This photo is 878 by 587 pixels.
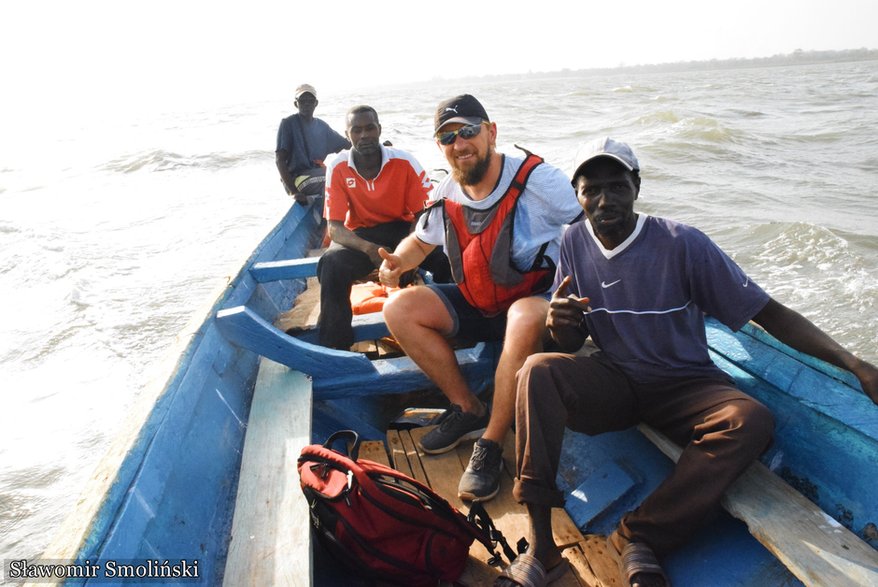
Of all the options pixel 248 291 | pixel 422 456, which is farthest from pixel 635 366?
pixel 248 291

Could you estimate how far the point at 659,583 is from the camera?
5.96 feet

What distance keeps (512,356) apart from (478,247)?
1.72 ft

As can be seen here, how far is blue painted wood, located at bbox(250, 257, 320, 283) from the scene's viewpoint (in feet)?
12.2

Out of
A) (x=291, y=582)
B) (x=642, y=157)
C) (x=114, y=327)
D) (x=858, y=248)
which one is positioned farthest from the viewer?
(x=642, y=157)

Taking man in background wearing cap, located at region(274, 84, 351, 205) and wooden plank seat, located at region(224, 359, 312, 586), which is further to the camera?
man in background wearing cap, located at region(274, 84, 351, 205)

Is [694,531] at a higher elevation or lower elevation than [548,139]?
higher

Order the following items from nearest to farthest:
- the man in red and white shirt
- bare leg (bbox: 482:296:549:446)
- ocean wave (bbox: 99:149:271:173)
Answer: bare leg (bbox: 482:296:549:446) → the man in red and white shirt → ocean wave (bbox: 99:149:271:173)

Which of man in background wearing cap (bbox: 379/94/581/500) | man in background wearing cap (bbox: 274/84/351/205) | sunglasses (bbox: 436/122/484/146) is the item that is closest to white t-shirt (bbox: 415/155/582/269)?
man in background wearing cap (bbox: 379/94/581/500)

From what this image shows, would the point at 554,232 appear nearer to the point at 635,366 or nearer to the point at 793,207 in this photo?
the point at 635,366

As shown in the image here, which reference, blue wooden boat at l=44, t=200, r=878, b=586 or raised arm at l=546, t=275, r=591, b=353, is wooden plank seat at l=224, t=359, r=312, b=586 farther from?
raised arm at l=546, t=275, r=591, b=353

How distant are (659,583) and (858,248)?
7765 millimetres

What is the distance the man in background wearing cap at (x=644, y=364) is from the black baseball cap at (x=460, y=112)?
2.27ft

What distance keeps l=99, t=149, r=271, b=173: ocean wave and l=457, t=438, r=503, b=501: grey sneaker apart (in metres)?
17.2

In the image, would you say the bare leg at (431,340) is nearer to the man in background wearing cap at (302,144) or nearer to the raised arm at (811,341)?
the raised arm at (811,341)
